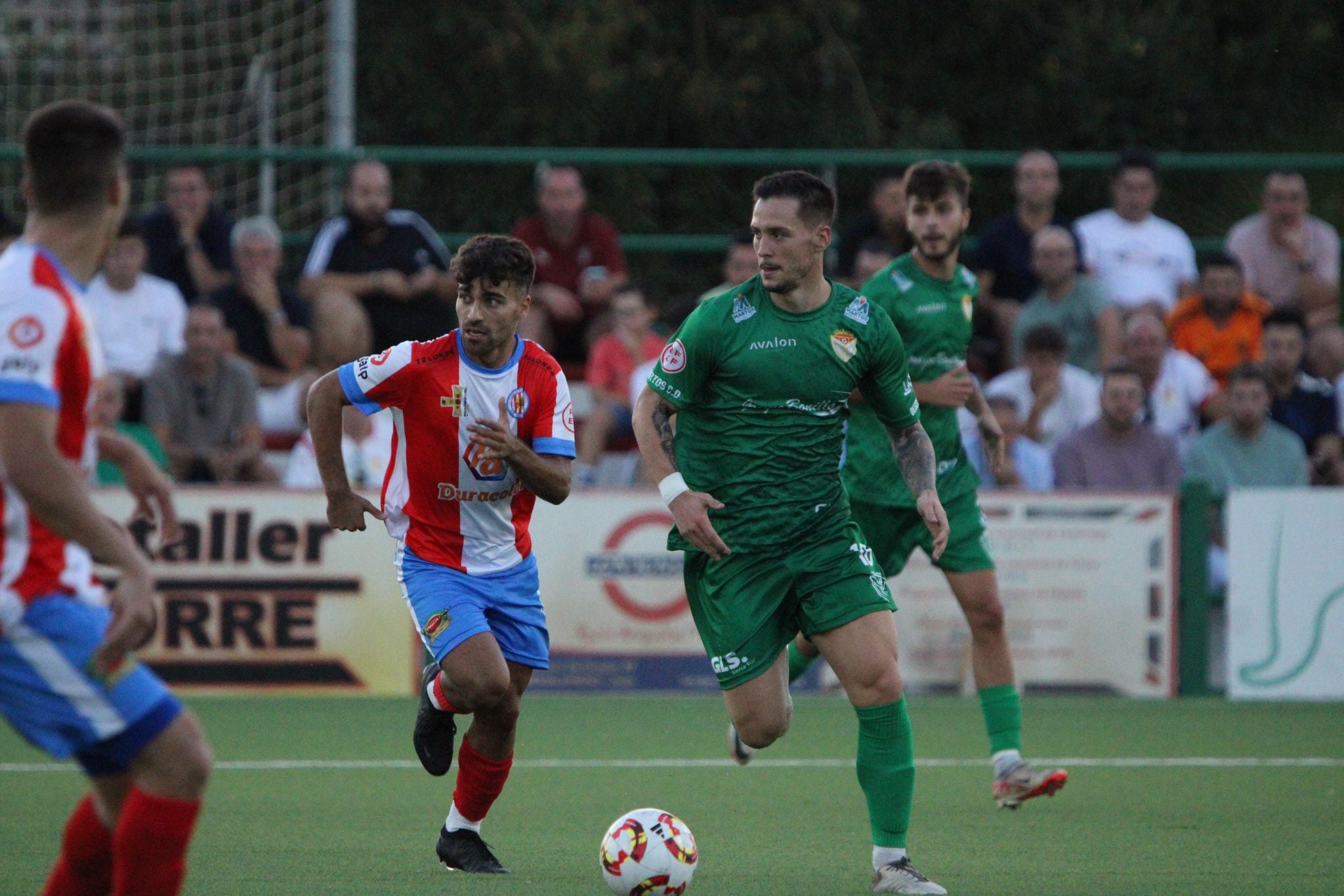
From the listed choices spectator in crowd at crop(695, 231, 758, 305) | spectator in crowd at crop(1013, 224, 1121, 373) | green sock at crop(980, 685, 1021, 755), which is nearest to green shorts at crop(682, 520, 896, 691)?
green sock at crop(980, 685, 1021, 755)

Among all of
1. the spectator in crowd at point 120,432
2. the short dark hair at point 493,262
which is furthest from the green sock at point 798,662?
the spectator in crowd at point 120,432

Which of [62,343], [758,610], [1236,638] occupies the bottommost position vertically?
[1236,638]

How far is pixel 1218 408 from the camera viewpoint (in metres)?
12.8

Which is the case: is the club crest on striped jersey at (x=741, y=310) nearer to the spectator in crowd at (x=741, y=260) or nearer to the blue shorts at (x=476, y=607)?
the blue shorts at (x=476, y=607)

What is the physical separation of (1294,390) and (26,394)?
34.6ft

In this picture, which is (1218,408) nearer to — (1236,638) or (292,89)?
(1236,638)

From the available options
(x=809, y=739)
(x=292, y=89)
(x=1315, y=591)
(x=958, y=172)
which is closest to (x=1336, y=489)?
(x=1315, y=591)

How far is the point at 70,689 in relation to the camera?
3.77 metres

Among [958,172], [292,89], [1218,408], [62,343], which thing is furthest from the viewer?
[292,89]

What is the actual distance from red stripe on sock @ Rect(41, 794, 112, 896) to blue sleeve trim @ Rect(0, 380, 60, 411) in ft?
3.16

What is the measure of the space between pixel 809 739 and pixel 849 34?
11.6 m

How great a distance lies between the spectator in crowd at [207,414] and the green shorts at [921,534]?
18.3 feet

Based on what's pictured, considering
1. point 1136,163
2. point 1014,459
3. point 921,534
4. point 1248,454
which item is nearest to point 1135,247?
point 1136,163

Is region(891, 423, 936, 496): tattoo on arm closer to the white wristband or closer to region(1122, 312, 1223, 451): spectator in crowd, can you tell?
the white wristband
